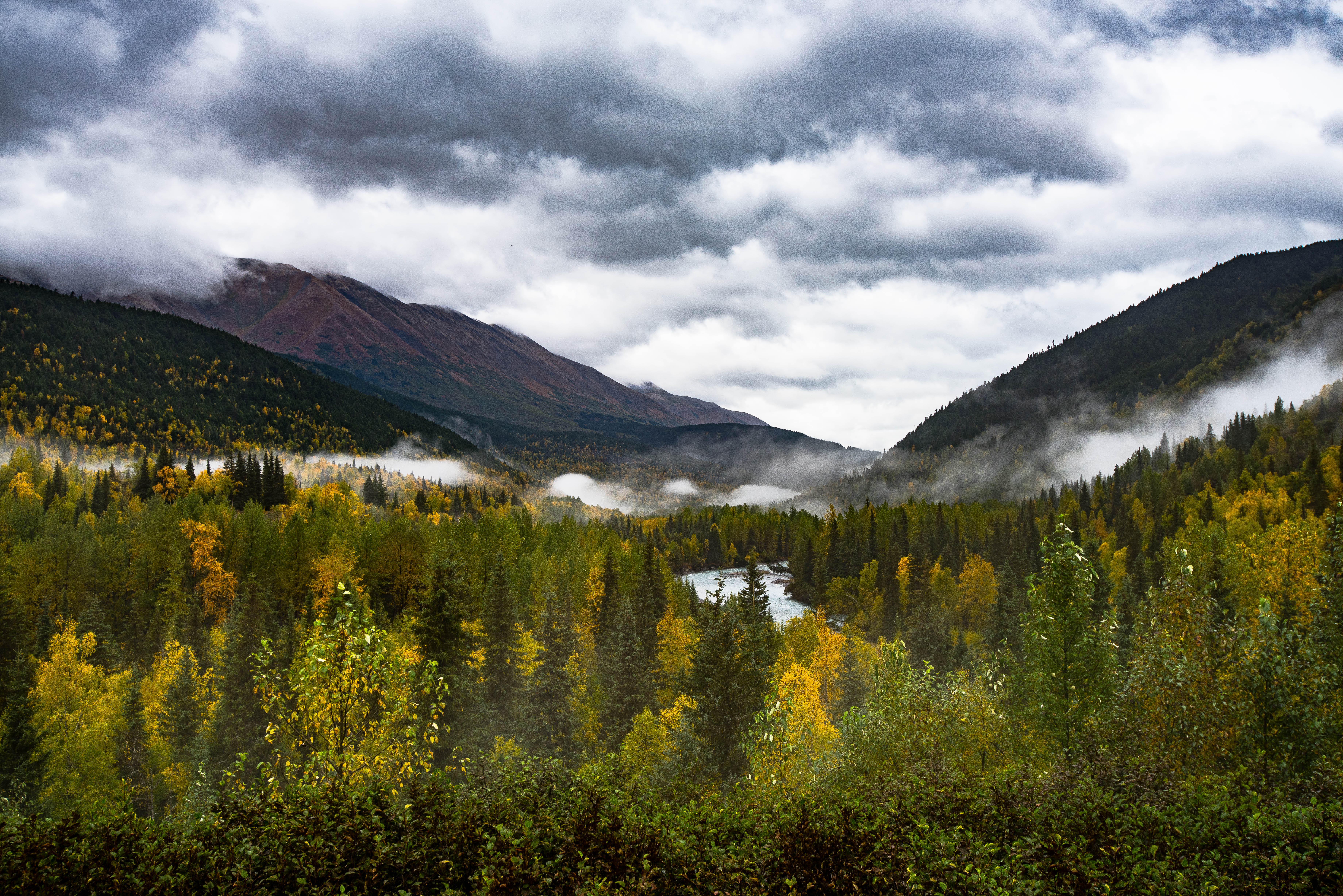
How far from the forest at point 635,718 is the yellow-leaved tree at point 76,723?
0.96ft

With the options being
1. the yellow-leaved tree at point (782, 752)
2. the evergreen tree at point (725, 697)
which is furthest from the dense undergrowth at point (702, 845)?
the evergreen tree at point (725, 697)

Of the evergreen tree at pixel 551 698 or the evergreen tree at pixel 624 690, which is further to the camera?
the evergreen tree at pixel 624 690

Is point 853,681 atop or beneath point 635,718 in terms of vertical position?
beneath

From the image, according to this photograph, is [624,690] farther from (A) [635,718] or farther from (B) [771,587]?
(B) [771,587]

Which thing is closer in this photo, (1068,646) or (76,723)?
(1068,646)

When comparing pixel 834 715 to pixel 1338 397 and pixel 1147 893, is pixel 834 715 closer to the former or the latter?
pixel 1147 893

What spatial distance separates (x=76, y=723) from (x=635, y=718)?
45.3 m

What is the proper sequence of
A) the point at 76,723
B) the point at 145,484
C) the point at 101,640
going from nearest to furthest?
the point at 76,723 → the point at 101,640 → the point at 145,484

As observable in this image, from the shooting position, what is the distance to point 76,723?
174 feet

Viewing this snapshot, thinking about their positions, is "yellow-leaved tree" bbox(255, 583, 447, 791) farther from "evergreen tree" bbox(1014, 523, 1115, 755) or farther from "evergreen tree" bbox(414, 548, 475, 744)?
"evergreen tree" bbox(1014, 523, 1115, 755)

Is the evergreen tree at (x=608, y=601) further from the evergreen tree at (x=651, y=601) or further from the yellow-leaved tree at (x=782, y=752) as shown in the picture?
the yellow-leaved tree at (x=782, y=752)

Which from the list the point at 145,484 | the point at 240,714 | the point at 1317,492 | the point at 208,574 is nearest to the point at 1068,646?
the point at 240,714

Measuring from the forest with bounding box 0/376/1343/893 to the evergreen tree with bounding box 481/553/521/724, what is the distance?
278 millimetres

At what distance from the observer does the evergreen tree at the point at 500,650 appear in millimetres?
48062
